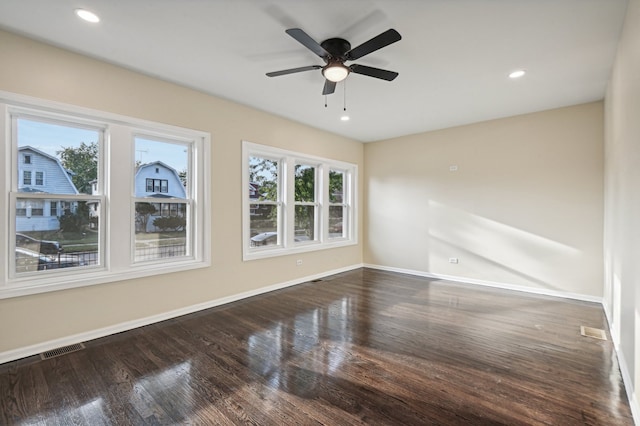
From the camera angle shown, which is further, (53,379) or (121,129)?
(121,129)

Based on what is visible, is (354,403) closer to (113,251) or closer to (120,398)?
(120,398)

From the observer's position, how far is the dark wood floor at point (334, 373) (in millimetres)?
1984

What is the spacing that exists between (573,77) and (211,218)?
15.9 ft

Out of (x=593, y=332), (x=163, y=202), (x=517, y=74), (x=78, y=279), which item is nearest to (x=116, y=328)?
(x=78, y=279)

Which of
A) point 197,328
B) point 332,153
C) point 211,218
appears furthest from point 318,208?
point 197,328

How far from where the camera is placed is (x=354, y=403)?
209 centimetres

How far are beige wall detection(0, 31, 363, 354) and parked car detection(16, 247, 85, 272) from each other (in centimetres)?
28

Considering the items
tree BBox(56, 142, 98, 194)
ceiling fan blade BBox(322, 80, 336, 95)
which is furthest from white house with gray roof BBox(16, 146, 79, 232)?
ceiling fan blade BBox(322, 80, 336, 95)

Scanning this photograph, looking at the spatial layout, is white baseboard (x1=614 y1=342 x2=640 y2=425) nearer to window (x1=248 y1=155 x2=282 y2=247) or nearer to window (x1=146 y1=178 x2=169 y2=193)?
window (x1=248 y1=155 x2=282 y2=247)

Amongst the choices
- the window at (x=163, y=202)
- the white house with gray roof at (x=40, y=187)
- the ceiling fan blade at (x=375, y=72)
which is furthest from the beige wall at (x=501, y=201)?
the white house with gray roof at (x=40, y=187)

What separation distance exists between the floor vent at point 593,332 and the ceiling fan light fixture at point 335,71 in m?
3.78

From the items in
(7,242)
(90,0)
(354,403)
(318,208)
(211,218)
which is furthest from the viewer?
(318,208)

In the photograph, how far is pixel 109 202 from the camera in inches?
128

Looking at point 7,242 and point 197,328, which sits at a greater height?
point 7,242
